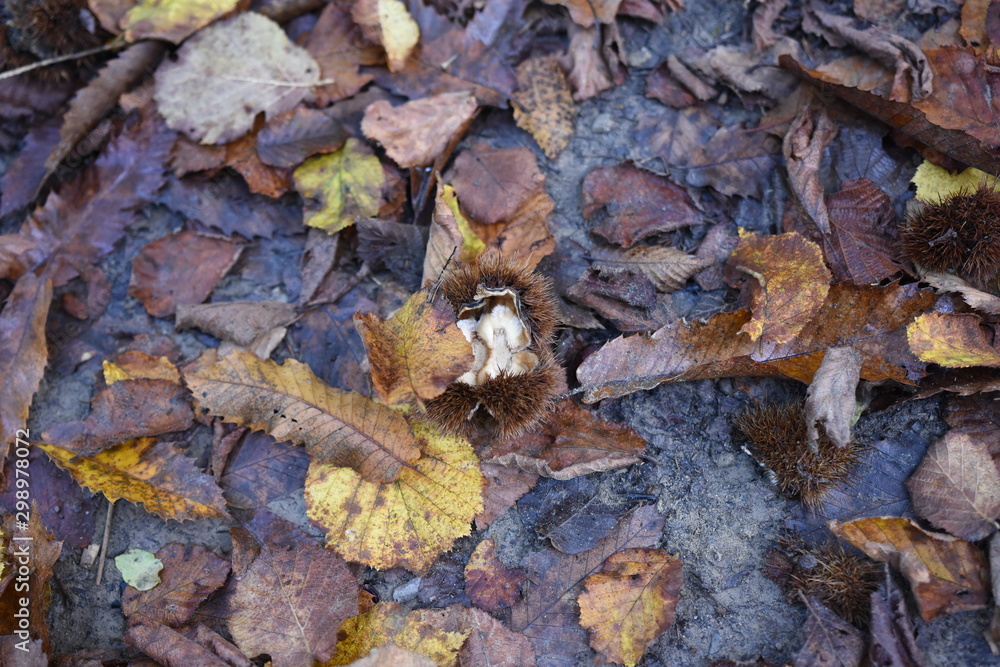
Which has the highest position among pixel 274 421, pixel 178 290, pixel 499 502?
pixel 178 290

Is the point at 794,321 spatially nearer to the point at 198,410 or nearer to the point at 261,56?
the point at 198,410

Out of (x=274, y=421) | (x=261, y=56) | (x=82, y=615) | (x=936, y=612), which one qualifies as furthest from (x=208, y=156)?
(x=936, y=612)

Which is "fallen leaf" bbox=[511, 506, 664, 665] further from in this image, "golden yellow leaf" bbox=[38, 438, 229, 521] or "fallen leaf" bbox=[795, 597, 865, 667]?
"golden yellow leaf" bbox=[38, 438, 229, 521]

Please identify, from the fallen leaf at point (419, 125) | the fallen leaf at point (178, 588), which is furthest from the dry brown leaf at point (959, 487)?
the fallen leaf at point (178, 588)

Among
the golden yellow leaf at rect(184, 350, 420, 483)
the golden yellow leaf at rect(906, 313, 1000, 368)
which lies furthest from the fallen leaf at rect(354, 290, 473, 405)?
the golden yellow leaf at rect(906, 313, 1000, 368)

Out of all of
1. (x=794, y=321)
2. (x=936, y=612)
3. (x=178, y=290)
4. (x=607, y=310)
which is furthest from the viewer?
(x=178, y=290)

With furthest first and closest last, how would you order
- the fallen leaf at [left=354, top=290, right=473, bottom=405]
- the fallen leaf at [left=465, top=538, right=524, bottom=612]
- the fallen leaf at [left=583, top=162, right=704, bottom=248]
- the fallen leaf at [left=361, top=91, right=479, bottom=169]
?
the fallen leaf at [left=361, top=91, right=479, bottom=169], the fallen leaf at [left=583, top=162, right=704, bottom=248], the fallen leaf at [left=465, top=538, right=524, bottom=612], the fallen leaf at [left=354, top=290, right=473, bottom=405]

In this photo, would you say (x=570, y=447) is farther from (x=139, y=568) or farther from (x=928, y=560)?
(x=139, y=568)

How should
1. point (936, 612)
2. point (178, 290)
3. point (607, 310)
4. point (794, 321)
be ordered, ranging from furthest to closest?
point (178, 290) < point (607, 310) < point (794, 321) < point (936, 612)
